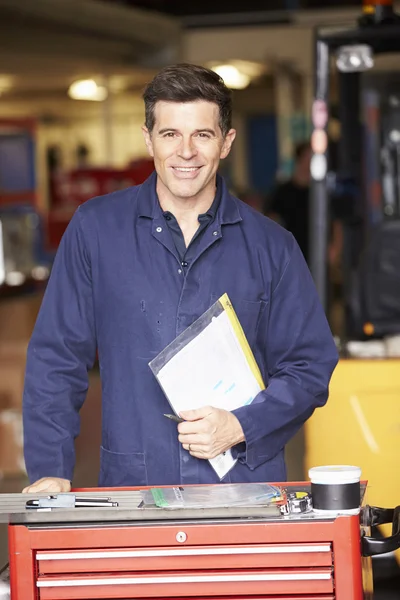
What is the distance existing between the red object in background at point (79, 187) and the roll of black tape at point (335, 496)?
11.2 metres

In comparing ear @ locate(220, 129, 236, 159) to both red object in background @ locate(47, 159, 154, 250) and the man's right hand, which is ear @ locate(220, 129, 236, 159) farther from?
red object in background @ locate(47, 159, 154, 250)

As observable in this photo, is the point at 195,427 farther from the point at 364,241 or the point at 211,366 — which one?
the point at 364,241

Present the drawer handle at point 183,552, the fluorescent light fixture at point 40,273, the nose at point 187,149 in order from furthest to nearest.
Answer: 1. the fluorescent light fixture at point 40,273
2. the nose at point 187,149
3. the drawer handle at point 183,552

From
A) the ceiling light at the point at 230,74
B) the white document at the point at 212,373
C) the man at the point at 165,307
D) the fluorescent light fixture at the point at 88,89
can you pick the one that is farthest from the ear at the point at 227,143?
the fluorescent light fixture at the point at 88,89

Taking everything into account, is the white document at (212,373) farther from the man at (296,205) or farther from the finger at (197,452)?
the man at (296,205)

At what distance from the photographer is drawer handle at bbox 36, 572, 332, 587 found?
6.79 feet

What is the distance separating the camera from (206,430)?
243 centimetres

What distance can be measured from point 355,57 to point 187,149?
2.81m

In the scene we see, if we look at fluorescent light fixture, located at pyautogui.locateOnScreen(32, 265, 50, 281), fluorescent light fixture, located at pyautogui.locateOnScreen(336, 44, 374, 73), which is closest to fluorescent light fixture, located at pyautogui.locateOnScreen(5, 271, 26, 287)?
fluorescent light fixture, located at pyautogui.locateOnScreen(32, 265, 50, 281)

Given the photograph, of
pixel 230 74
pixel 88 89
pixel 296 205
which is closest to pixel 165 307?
pixel 296 205

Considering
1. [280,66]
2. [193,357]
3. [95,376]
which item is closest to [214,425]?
[193,357]

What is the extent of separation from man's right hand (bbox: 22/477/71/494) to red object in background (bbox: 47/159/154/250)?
10733 millimetres

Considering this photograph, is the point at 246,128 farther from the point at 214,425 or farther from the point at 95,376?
the point at 214,425

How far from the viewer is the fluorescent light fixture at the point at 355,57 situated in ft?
16.9
